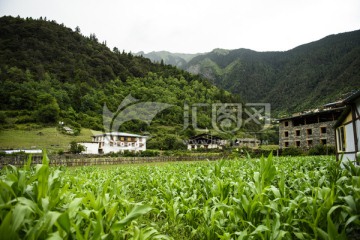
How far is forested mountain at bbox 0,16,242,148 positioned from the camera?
85.9 m

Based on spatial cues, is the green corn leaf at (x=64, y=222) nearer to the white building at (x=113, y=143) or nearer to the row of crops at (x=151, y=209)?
the row of crops at (x=151, y=209)

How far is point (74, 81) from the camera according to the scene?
122688 millimetres

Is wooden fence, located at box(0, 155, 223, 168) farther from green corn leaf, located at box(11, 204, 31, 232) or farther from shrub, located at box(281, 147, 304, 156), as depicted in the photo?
green corn leaf, located at box(11, 204, 31, 232)

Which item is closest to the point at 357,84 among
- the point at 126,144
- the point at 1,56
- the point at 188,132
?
the point at 188,132

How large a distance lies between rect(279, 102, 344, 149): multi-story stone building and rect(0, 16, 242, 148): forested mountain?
37851mm

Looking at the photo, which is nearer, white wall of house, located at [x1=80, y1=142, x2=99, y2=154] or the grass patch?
the grass patch

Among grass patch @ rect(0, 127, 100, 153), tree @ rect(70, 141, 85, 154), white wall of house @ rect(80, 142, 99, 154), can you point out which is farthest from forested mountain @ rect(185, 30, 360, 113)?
grass patch @ rect(0, 127, 100, 153)

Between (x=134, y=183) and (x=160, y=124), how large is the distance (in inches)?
3901

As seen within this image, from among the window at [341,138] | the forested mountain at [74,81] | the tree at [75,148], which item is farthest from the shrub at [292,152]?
the tree at [75,148]

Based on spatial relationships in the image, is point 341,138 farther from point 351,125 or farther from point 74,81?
point 74,81

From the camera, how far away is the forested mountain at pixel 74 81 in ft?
282

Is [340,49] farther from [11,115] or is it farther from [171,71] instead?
[11,115]

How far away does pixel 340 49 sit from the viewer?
163625 millimetres

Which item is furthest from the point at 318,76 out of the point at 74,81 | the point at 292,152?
the point at 74,81
